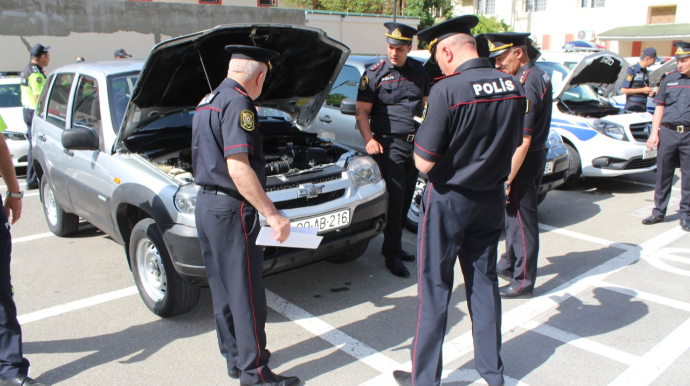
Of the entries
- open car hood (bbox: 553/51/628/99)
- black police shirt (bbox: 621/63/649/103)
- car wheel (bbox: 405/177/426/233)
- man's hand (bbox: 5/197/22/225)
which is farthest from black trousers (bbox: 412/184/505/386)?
black police shirt (bbox: 621/63/649/103)

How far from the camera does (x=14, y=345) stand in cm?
291

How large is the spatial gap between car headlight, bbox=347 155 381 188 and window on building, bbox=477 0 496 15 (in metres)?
38.2

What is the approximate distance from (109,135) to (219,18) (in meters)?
18.1

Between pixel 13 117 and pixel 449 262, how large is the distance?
8.51 metres

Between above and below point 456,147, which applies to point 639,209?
below

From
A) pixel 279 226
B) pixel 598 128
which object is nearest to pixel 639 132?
pixel 598 128

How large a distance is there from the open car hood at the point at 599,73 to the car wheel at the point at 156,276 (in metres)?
5.55

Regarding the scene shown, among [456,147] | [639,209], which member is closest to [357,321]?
[456,147]

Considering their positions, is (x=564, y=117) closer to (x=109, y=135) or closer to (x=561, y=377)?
(x=561, y=377)

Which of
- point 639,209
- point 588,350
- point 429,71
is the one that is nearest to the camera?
point 588,350

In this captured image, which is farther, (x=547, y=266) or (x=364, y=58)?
(x=364, y=58)

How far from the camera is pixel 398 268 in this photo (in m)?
4.62

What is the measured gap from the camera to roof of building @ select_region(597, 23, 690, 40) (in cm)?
2762

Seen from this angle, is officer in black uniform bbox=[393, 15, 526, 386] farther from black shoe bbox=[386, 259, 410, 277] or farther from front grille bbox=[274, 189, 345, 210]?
black shoe bbox=[386, 259, 410, 277]
